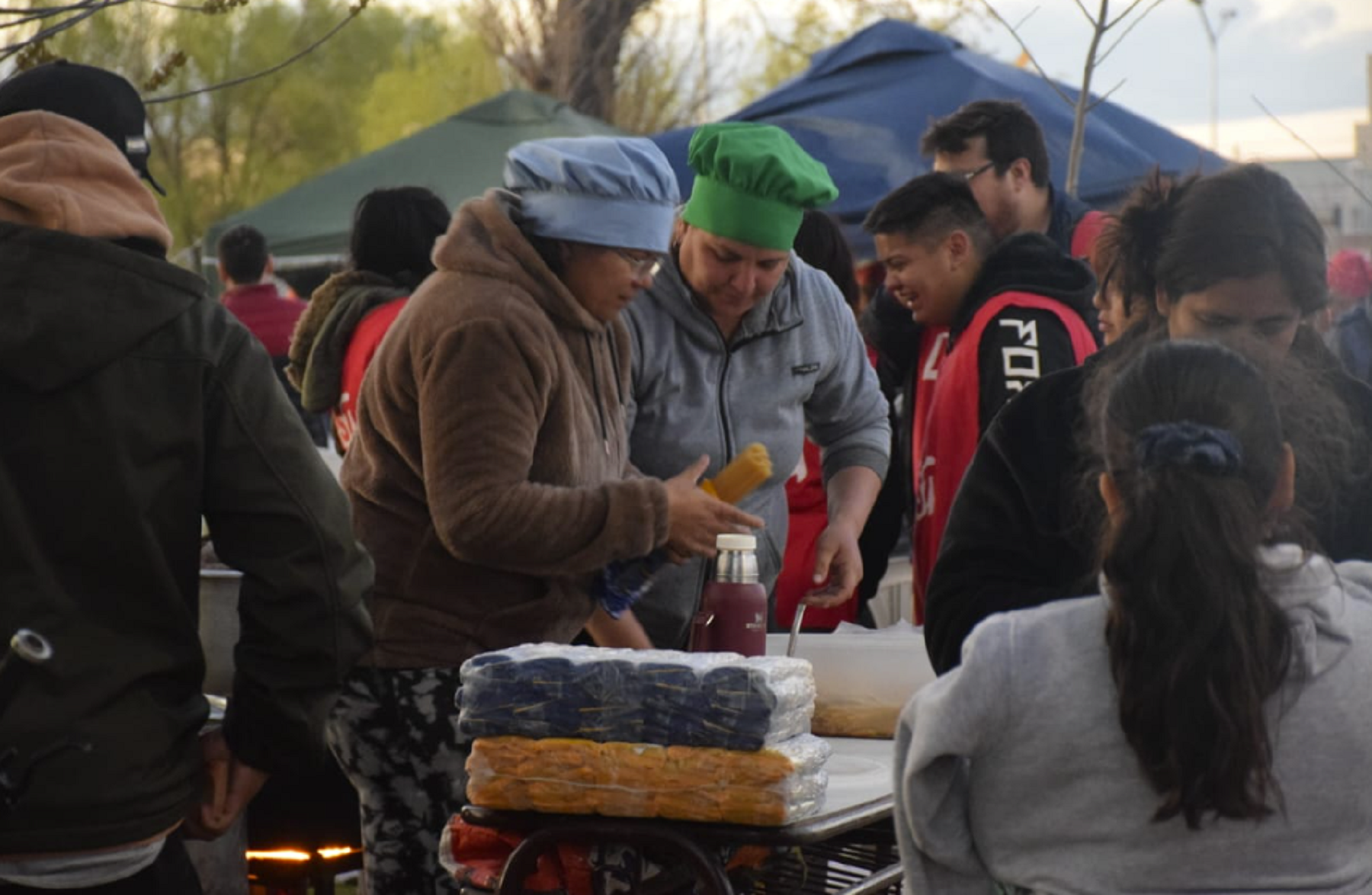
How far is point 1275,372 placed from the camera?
2.31 meters

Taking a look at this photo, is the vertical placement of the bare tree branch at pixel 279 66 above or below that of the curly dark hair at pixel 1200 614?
above

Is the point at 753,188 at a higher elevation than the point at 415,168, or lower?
higher

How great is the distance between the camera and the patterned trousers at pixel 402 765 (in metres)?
3.10

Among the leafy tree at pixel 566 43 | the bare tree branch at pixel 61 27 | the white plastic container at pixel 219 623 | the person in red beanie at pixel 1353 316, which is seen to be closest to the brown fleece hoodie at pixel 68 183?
the bare tree branch at pixel 61 27

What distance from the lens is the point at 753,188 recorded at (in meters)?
3.42

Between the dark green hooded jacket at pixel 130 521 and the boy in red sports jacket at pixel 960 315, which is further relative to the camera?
the boy in red sports jacket at pixel 960 315

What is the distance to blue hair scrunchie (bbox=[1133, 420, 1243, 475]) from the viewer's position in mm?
1985

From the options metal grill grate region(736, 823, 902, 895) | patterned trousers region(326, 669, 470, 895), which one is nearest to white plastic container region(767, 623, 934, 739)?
metal grill grate region(736, 823, 902, 895)

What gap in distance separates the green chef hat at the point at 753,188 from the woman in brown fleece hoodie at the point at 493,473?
0.29 m

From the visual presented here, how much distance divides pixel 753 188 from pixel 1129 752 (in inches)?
65.5

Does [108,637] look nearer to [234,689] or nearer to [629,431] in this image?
[234,689]

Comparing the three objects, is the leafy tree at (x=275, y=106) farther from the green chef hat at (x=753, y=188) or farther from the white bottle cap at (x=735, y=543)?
the white bottle cap at (x=735, y=543)

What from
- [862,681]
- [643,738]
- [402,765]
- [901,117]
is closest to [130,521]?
[643,738]

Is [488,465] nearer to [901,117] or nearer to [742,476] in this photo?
[742,476]
